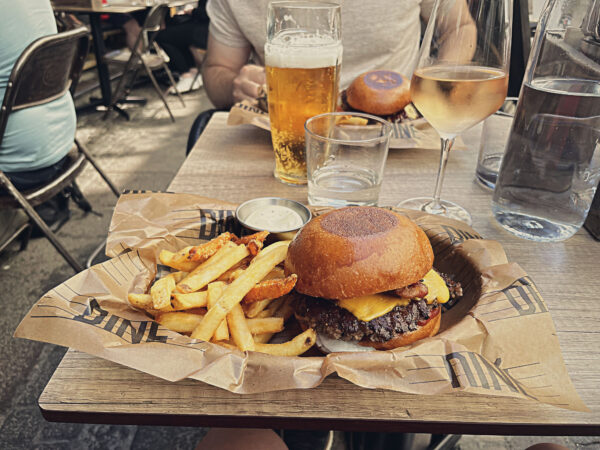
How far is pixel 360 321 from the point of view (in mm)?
850

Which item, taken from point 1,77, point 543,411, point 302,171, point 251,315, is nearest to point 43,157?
point 1,77

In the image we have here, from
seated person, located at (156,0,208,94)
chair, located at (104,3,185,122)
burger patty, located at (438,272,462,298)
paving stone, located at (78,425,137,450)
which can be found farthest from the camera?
seated person, located at (156,0,208,94)

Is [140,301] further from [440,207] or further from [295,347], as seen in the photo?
[440,207]

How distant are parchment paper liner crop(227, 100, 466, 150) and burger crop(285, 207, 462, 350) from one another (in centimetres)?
76

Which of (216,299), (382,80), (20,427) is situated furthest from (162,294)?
(20,427)

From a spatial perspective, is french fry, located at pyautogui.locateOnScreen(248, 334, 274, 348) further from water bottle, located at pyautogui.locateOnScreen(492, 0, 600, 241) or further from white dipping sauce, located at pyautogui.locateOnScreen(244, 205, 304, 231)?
water bottle, located at pyautogui.locateOnScreen(492, 0, 600, 241)

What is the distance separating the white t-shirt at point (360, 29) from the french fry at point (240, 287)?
1.58 metres

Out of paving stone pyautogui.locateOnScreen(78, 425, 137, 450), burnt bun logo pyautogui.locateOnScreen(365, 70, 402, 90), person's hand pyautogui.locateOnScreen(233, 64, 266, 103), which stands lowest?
paving stone pyautogui.locateOnScreen(78, 425, 137, 450)

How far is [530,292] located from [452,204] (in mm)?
481

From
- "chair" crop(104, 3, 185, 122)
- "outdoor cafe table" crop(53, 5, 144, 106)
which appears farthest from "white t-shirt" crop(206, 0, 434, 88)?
"outdoor cafe table" crop(53, 5, 144, 106)

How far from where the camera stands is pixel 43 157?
7.15 feet

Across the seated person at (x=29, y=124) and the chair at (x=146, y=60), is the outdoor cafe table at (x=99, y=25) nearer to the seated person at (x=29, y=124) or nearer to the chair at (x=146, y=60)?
the chair at (x=146, y=60)

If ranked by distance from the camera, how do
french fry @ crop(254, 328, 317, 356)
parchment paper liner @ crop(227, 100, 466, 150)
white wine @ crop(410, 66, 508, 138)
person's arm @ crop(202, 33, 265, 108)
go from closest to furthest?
french fry @ crop(254, 328, 317, 356)
white wine @ crop(410, 66, 508, 138)
parchment paper liner @ crop(227, 100, 466, 150)
person's arm @ crop(202, 33, 265, 108)

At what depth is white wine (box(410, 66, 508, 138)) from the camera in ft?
3.43
